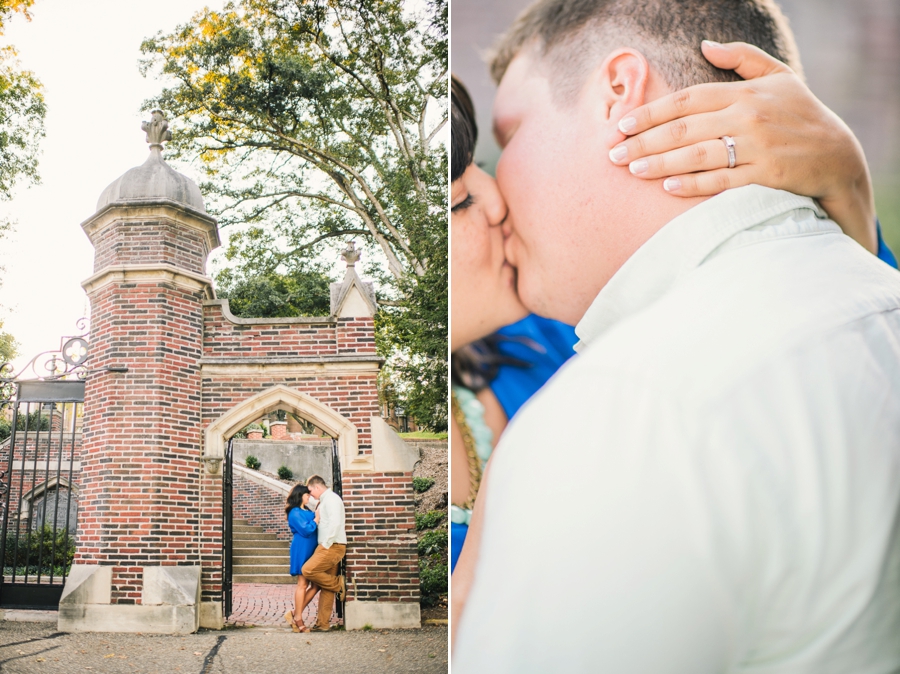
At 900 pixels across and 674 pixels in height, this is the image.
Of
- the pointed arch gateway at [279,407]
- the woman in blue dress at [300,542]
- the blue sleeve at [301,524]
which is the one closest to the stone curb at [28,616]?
the pointed arch gateway at [279,407]

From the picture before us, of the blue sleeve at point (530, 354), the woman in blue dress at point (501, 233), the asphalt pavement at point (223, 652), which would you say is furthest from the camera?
the asphalt pavement at point (223, 652)

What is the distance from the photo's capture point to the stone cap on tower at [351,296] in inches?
221

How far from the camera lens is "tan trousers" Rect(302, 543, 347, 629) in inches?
194

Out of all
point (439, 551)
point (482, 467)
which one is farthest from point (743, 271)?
point (439, 551)

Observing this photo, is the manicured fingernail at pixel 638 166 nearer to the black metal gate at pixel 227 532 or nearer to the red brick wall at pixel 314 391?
the red brick wall at pixel 314 391

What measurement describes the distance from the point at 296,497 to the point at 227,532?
613mm

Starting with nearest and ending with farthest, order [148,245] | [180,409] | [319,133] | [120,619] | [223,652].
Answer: [223,652]
[120,619]
[180,409]
[148,245]
[319,133]

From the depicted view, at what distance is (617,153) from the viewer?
2.04 m

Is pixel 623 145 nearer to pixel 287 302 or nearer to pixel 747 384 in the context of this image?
pixel 747 384

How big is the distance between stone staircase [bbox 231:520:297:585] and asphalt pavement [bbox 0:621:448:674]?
0.52m

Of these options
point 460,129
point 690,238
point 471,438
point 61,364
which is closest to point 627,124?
point 690,238

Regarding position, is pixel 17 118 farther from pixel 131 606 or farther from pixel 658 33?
pixel 658 33

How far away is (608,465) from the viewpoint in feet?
4.08

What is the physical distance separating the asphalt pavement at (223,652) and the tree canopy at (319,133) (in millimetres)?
2014
